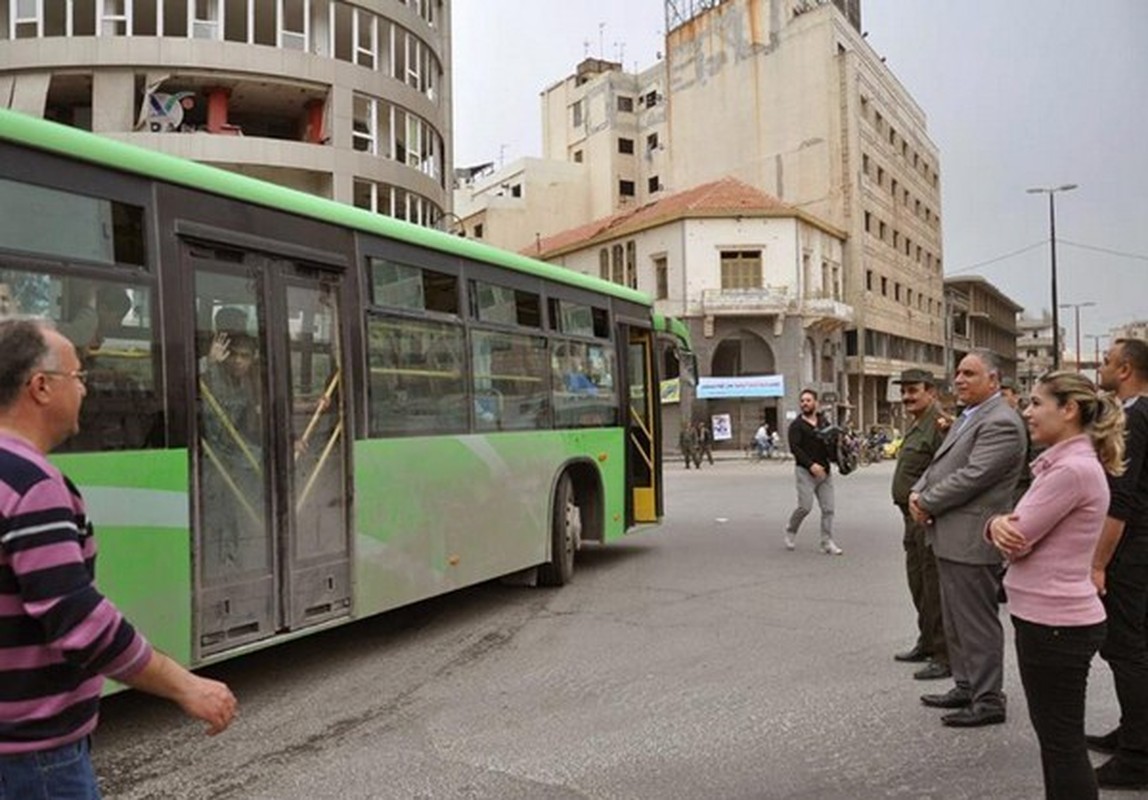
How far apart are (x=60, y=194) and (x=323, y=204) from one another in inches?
75.5

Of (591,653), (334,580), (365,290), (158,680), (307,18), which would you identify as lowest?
(591,653)

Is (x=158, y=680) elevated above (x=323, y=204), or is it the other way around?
(x=323, y=204)

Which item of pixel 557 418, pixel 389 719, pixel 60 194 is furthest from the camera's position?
pixel 557 418

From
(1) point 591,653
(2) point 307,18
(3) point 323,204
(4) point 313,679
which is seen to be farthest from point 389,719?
(2) point 307,18

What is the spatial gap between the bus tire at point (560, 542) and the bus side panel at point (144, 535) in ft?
15.1

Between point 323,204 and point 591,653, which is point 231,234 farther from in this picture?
point 591,653

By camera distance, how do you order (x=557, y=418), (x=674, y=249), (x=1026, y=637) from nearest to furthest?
(x=1026, y=637) < (x=557, y=418) < (x=674, y=249)

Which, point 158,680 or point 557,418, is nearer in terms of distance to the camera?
point 158,680

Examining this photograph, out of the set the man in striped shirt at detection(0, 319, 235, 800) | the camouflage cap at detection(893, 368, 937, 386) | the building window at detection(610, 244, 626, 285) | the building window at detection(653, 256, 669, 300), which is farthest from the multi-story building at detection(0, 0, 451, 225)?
the man in striped shirt at detection(0, 319, 235, 800)

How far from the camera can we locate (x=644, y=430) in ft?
37.8

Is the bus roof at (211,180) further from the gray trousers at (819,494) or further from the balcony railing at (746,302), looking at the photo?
the balcony railing at (746,302)

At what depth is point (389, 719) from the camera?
17.9 feet

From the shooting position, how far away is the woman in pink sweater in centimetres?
Answer: 341

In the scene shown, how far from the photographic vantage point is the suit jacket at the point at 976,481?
16.3 feet
